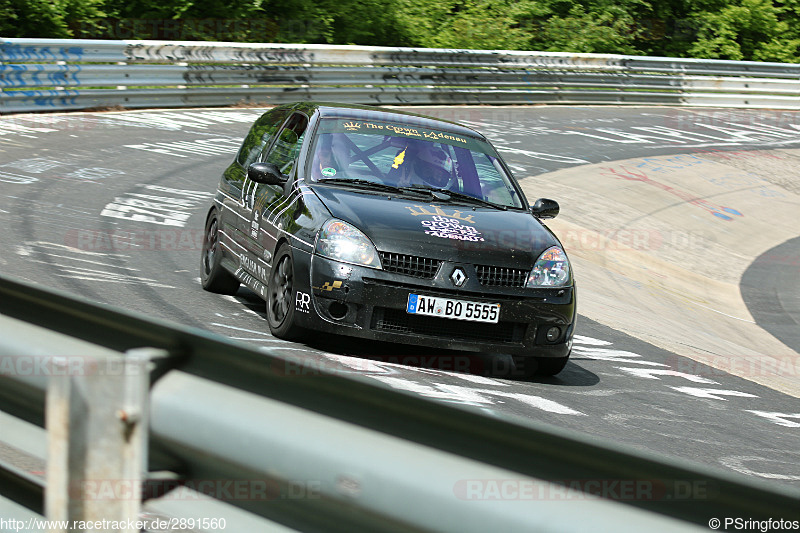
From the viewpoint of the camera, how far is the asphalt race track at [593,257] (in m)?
6.89

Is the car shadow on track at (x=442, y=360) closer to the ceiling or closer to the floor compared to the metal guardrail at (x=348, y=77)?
closer to the floor

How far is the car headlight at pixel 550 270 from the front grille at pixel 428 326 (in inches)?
15.8

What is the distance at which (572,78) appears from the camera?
29.8m

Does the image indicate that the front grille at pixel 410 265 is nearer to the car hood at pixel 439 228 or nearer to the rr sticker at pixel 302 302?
the car hood at pixel 439 228

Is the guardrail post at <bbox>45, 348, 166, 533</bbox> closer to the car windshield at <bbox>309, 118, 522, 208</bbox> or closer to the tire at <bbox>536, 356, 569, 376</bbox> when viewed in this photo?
the tire at <bbox>536, 356, 569, 376</bbox>

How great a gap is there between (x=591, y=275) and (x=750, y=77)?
22455 mm

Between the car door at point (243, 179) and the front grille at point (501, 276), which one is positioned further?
the car door at point (243, 179)

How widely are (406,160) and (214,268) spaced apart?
74.9 inches

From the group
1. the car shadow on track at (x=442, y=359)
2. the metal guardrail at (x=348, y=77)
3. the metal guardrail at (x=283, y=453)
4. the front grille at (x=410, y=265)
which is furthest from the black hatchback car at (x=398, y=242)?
the metal guardrail at (x=348, y=77)

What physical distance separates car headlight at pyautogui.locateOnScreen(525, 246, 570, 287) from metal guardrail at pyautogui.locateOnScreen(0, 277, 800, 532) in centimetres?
451

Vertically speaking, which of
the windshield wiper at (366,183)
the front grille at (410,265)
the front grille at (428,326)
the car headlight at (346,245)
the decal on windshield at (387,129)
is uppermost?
the decal on windshield at (387,129)

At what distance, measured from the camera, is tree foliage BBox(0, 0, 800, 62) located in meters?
26.3

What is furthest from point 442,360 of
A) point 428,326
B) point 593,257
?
point 593,257

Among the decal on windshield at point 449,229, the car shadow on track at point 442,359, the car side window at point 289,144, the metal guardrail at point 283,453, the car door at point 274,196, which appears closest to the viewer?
the metal guardrail at point 283,453
